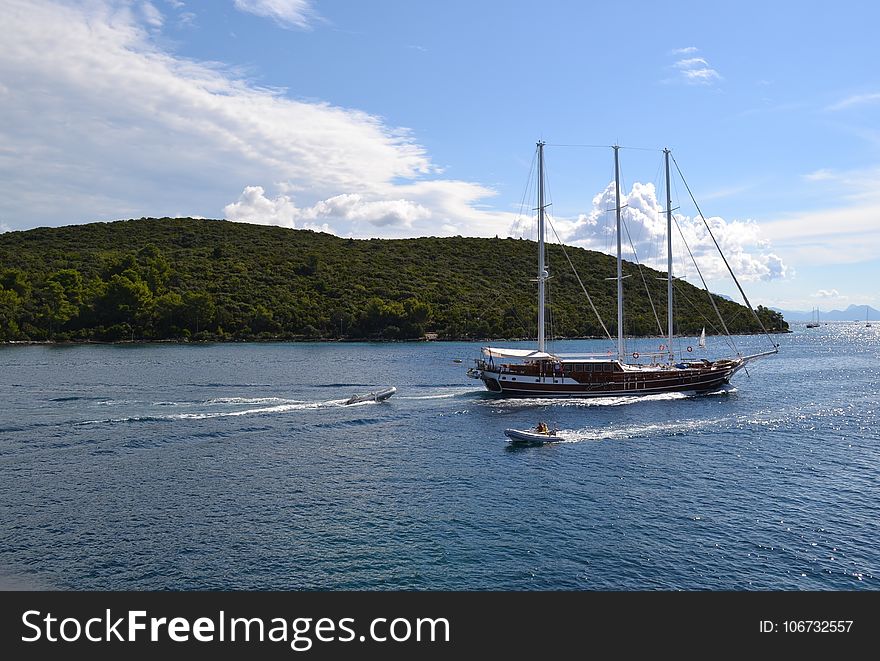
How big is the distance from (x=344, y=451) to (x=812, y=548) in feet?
112

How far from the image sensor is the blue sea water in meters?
29.7

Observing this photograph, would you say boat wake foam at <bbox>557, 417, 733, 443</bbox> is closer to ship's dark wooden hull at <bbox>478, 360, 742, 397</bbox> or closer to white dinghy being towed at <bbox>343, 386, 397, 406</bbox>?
ship's dark wooden hull at <bbox>478, 360, 742, 397</bbox>

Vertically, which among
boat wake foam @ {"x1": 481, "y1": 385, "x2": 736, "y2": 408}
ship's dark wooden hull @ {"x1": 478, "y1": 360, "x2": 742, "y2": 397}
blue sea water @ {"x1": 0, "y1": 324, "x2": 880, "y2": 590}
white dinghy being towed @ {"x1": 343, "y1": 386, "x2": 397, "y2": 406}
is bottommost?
blue sea water @ {"x1": 0, "y1": 324, "x2": 880, "y2": 590}

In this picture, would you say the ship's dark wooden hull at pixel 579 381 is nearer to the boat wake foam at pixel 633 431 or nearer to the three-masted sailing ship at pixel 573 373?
the three-masted sailing ship at pixel 573 373

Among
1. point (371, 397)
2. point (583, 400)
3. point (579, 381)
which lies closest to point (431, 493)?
point (371, 397)

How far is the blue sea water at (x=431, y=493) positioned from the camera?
97.3 feet

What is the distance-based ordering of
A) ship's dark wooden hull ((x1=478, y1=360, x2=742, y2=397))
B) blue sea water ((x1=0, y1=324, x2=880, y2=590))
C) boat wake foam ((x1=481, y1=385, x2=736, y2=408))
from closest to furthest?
blue sea water ((x1=0, y1=324, x2=880, y2=590)) → boat wake foam ((x1=481, y1=385, x2=736, y2=408)) → ship's dark wooden hull ((x1=478, y1=360, x2=742, y2=397))

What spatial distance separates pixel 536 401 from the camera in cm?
8088

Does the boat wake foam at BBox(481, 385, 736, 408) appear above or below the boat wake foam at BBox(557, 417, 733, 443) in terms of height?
above

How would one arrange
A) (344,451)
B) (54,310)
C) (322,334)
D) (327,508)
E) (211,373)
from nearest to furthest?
(327,508)
(344,451)
(211,373)
(54,310)
(322,334)

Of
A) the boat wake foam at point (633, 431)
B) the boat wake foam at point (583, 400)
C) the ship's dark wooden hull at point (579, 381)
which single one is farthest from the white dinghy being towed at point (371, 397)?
the boat wake foam at point (633, 431)

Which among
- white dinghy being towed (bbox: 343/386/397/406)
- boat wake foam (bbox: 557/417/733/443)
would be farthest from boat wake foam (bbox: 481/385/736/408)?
boat wake foam (bbox: 557/417/733/443)

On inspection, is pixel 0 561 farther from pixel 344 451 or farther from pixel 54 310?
pixel 54 310
